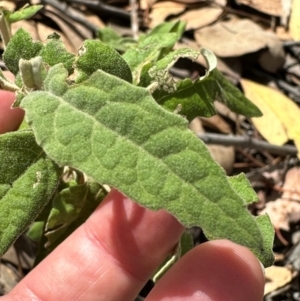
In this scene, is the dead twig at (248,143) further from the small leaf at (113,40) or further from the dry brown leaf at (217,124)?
the small leaf at (113,40)

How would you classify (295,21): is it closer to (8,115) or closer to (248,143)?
(248,143)

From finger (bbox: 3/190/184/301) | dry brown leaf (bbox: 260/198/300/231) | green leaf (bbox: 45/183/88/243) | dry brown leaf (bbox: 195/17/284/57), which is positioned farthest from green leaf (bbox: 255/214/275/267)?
dry brown leaf (bbox: 195/17/284/57)

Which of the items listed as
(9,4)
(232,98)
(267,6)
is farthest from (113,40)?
(267,6)

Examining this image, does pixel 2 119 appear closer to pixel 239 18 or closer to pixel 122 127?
pixel 122 127

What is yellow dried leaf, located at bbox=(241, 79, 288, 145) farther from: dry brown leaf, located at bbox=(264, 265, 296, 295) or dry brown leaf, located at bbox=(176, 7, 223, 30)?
dry brown leaf, located at bbox=(264, 265, 296, 295)

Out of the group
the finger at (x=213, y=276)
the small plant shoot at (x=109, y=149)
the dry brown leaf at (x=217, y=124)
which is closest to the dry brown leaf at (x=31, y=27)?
the dry brown leaf at (x=217, y=124)

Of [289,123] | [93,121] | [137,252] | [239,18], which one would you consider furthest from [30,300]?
[239,18]

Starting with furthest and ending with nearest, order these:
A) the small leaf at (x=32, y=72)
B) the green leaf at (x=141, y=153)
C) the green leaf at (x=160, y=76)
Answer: the green leaf at (x=160, y=76), the small leaf at (x=32, y=72), the green leaf at (x=141, y=153)
